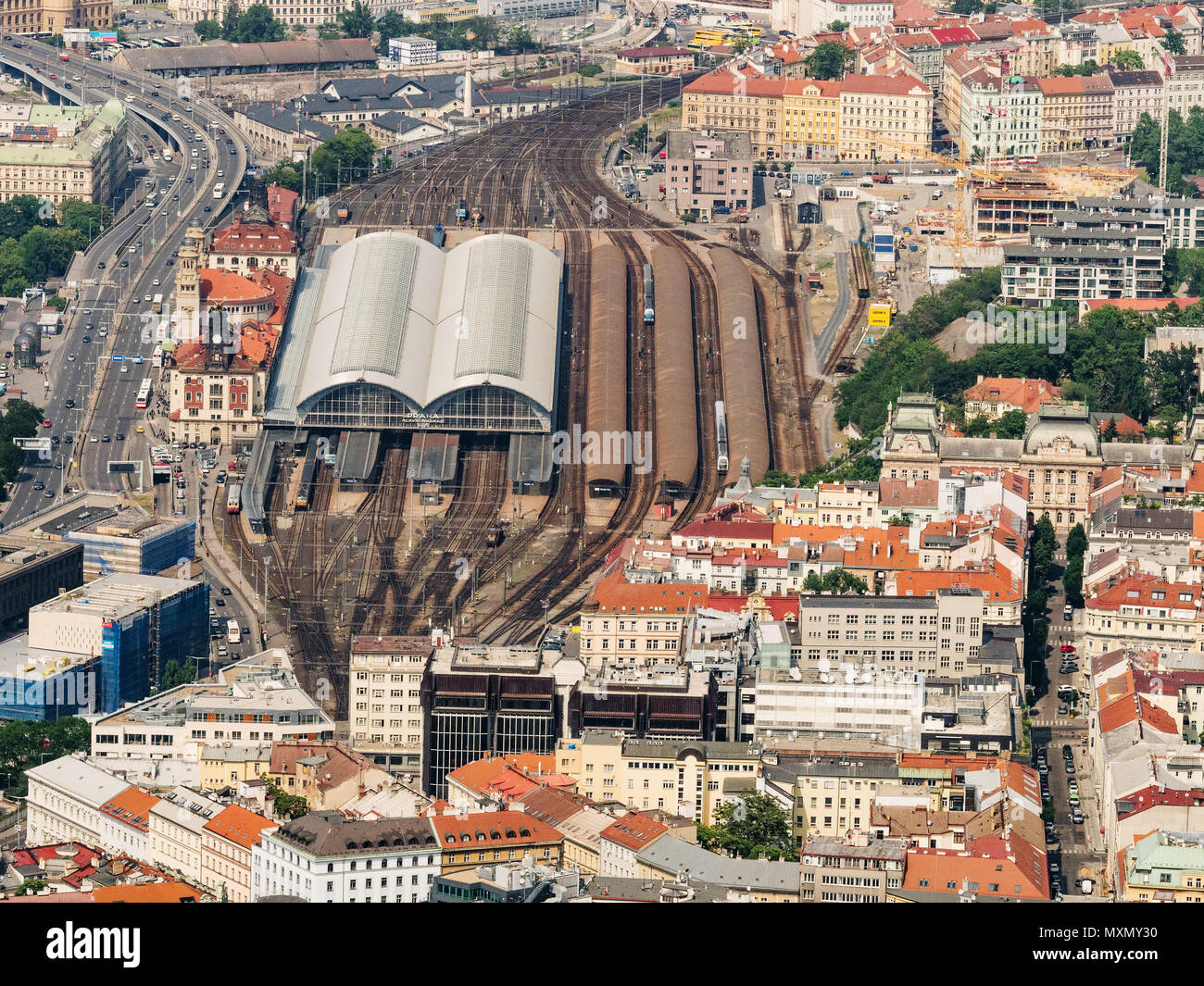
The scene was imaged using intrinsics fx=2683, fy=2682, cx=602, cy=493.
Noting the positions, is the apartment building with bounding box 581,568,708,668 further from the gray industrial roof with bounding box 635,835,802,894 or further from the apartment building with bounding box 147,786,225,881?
the gray industrial roof with bounding box 635,835,802,894

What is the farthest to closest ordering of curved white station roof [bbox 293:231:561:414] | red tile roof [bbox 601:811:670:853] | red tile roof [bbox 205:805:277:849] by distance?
1. curved white station roof [bbox 293:231:561:414]
2. red tile roof [bbox 601:811:670:853]
3. red tile roof [bbox 205:805:277:849]

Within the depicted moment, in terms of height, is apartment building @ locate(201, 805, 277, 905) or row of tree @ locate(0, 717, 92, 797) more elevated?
apartment building @ locate(201, 805, 277, 905)

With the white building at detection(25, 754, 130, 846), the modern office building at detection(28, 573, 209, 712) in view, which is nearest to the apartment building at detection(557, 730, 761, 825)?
the white building at detection(25, 754, 130, 846)

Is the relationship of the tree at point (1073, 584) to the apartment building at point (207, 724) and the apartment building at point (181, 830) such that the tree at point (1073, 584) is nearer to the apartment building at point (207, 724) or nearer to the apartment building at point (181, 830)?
the apartment building at point (207, 724)

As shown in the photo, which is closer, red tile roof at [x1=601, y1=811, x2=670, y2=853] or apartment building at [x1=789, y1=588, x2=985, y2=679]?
red tile roof at [x1=601, y1=811, x2=670, y2=853]

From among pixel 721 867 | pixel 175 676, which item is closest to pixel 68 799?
pixel 175 676

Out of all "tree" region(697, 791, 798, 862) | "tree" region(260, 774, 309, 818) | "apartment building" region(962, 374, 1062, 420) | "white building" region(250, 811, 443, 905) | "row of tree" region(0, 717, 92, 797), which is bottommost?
"row of tree" region(0, 717, 92, 797)

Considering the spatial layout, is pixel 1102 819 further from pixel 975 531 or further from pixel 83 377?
pixel 83 377
